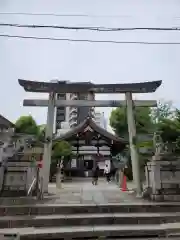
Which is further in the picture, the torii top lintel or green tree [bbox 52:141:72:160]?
green tree [bbox 52:141:72:160]

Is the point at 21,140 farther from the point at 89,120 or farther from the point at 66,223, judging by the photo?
the point at 89,120

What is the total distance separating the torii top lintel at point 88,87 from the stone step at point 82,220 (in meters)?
6.23

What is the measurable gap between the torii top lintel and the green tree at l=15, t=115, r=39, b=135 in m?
21.2

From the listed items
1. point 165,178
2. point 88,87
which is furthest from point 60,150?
point 165,178

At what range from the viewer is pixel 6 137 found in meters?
9.15

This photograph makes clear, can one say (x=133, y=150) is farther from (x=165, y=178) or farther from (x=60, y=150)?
(x=60, y=150)

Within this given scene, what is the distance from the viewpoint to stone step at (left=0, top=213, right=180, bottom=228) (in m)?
5.54

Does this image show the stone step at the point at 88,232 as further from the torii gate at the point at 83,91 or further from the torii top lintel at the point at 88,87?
the torii top lintel at the point at 88,87

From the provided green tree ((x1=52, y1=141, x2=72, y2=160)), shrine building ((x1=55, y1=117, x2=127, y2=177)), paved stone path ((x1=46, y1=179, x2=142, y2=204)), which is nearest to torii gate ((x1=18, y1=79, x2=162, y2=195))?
paved stone path ((x1=46, y1=179, x2=142, y2=204))

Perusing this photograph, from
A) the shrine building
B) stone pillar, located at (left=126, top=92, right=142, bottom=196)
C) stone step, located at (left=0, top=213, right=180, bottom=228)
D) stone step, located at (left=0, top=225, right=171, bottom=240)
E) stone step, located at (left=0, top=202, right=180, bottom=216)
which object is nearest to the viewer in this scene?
stone step, located at (left=0, top=225, right=171, bottom=240)

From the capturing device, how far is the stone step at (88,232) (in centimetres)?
484

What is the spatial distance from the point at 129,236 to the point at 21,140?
6005mm

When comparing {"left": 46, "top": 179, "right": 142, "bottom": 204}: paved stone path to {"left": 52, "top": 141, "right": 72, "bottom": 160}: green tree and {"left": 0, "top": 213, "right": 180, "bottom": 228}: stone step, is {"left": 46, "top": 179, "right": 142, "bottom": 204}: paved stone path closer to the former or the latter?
{"left": 0, "top": 213, "right": 180, "bottom": 228}: stone step

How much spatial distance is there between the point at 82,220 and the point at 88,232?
0.71m
